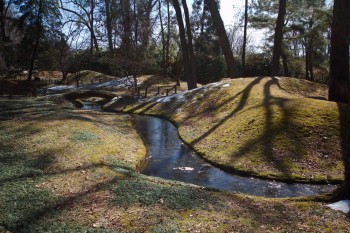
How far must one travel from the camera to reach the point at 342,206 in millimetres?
7535

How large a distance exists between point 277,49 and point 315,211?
20.7 m

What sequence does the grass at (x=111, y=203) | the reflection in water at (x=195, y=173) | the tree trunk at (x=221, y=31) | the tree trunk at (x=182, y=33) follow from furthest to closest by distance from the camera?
the tree trunk at (x=182, y=33)
the tree trunk at (x=221, y=31)
the reflection in water at (x=195, y=173)
the grass at (x=111, y=203)

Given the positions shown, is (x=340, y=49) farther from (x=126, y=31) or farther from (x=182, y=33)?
(x=126, y=31)

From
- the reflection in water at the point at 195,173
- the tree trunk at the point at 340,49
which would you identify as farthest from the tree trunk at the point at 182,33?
the tree trunk at the point at 340,49

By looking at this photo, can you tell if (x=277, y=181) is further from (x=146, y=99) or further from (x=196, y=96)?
(x=146, y=99)

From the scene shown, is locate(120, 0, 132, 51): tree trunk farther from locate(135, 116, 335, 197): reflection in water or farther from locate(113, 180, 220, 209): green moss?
locate(113, 180, 220, 209): green moss

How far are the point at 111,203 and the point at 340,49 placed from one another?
1341 centimetres

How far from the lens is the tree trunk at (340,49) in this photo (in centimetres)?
1536

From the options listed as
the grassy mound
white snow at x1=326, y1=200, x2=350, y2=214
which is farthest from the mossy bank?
the grassy mound

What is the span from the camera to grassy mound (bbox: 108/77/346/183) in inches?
476

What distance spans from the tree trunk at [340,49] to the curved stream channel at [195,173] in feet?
24.2

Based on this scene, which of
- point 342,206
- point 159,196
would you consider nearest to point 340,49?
point 342,206

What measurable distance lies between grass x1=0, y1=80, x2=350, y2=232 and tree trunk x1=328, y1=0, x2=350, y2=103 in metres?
9.84

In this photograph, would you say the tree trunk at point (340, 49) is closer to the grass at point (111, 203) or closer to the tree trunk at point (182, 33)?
the grass at point (111, 203)
